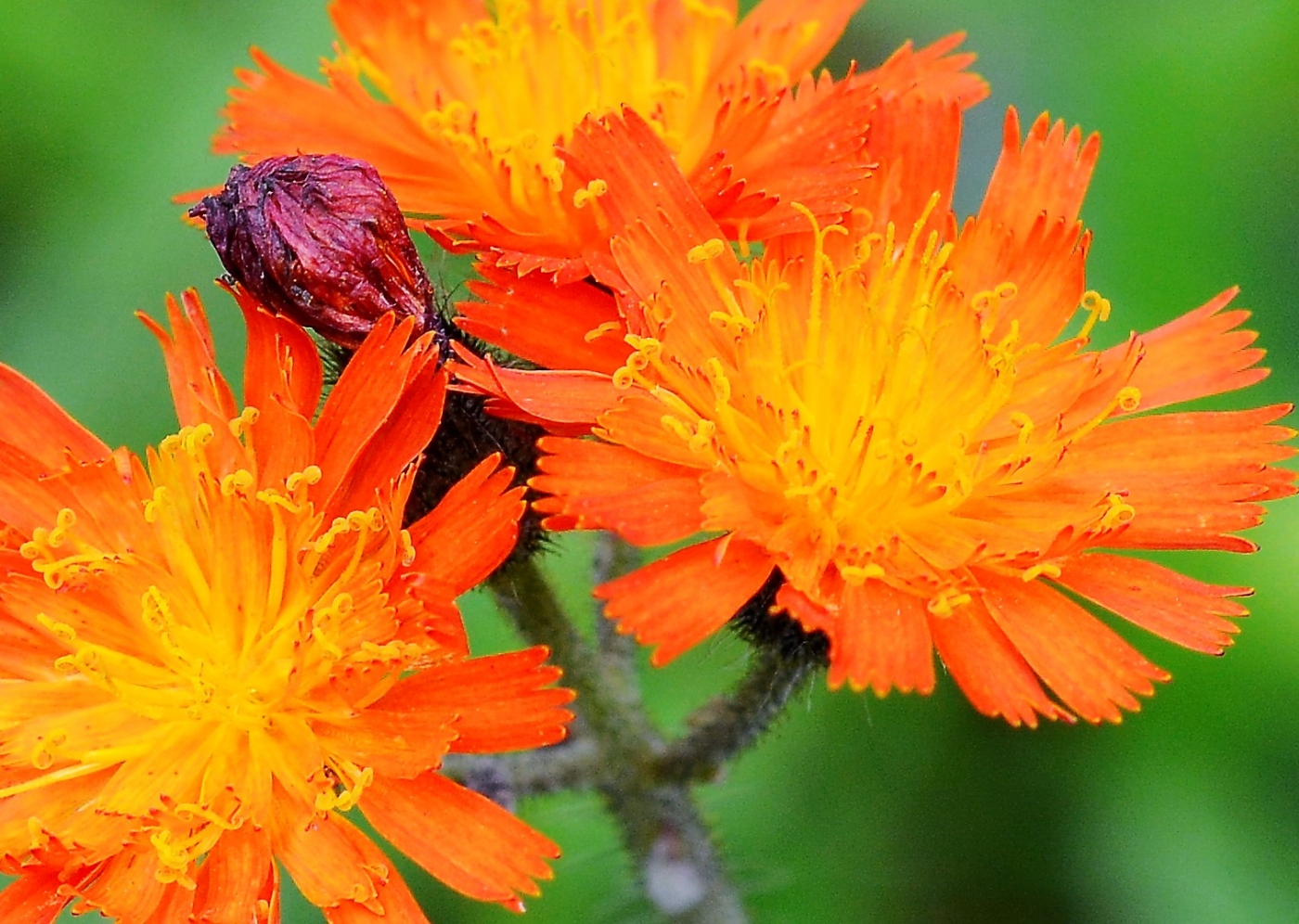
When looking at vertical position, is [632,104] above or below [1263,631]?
above

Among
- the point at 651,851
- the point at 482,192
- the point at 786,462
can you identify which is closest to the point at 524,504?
the point at 786,462

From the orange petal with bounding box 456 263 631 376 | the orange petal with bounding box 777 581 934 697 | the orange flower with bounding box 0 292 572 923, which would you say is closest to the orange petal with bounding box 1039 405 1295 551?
the orange petal with bounding box 777 581 934 697

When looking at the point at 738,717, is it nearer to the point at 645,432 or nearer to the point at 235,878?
the point at 645,432

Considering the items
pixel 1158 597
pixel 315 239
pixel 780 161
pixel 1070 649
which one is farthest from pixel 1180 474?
pixel 315 239

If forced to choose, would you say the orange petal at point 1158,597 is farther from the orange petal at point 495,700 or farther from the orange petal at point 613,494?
the orange petal at point 495,700

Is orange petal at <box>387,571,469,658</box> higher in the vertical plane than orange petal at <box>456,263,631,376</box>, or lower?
lower

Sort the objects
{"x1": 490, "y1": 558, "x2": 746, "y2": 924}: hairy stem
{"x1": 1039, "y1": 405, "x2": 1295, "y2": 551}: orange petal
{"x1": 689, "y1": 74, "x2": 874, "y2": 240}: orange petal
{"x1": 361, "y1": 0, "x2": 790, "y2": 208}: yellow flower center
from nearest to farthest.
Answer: {"x1": 1039, "y1": 405, "x2": 1295, "y2": 551}: orange petal
{"x1": 689, "y1": 74, "x2": 874, "y2": 240}: orange petal
{"x1": 361, "y1": 0, "x2": 790, "y2": 208}: yellow flower center
{"x1": 490, "y1": 558, "x2": 746, "y2": 924}: hairy stem

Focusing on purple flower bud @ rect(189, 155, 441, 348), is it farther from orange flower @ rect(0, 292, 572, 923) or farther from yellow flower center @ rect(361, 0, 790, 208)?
yellow flower center @ rect(361, 0, 790, 208)

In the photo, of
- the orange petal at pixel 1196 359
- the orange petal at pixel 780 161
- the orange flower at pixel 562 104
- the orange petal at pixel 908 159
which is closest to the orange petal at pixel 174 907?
the orange flower at pixel 562 104

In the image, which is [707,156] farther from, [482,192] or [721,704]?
[721,704]
